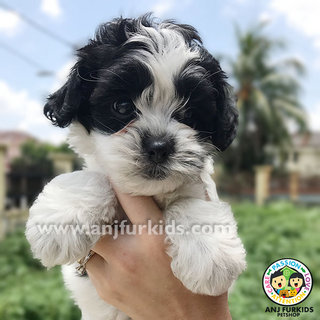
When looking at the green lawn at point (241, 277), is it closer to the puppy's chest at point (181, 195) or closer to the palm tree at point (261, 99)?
the puppy's chest at point (181, 195)

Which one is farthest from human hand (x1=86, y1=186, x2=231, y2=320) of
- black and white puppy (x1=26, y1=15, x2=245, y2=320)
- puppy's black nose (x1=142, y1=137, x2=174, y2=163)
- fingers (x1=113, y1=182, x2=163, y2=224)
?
puppy's black nose (x1=142, y1=137, x2=174, y2=163)

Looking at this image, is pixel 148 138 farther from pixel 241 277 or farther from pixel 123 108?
pixel 241 277

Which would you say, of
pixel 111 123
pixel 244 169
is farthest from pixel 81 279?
pixel 244 169

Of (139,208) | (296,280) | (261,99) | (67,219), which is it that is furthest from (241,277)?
(261,99)

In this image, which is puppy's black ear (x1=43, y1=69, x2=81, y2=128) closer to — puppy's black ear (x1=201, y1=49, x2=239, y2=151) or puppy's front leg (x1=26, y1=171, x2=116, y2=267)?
puppy's front leg (x1=26, y1=171, x2=116, y2=267)

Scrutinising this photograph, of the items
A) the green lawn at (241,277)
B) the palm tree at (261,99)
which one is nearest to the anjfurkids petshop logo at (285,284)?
the green lawn at (241,277)

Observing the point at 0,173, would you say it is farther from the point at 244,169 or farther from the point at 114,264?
the point at 244,169

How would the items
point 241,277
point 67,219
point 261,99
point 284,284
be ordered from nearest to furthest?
point 67,219
point 284,284
point 241,277
point 261,99
